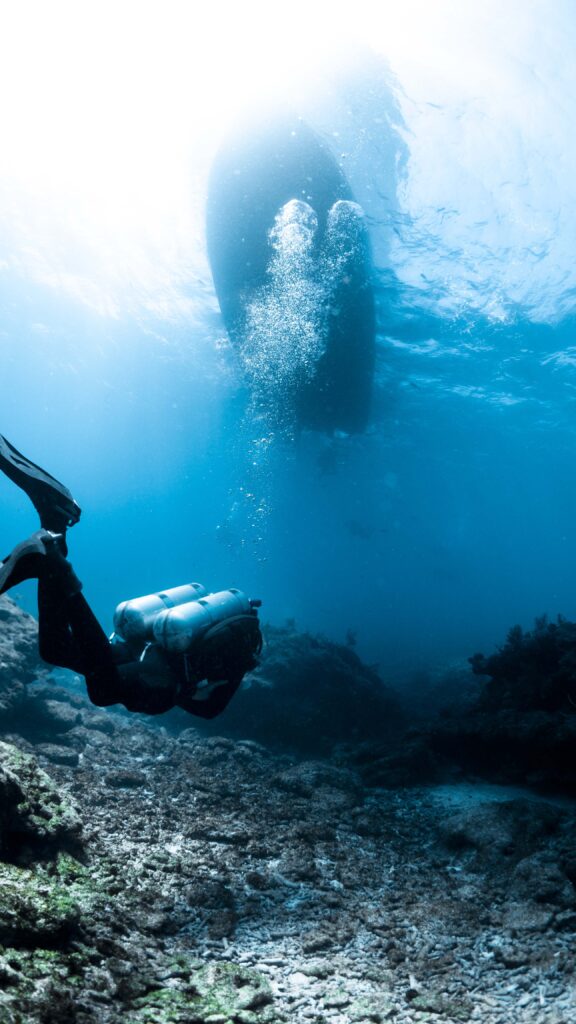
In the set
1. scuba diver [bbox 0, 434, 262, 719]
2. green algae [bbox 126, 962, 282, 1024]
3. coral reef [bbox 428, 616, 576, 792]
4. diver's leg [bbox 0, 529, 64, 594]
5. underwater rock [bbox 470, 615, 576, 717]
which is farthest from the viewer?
underwater rock [bbox 470, 615, 576, 717]

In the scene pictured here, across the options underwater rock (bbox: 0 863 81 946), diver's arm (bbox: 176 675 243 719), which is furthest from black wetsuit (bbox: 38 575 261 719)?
underwater rock (bbox: 0 863 81 946)

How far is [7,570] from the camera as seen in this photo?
3.56 m

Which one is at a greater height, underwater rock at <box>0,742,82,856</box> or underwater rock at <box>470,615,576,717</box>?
underwater rock at <box>470,615,576,717</box>

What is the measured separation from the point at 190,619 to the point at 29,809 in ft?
6.72

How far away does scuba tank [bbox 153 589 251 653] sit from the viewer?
16.0 feet

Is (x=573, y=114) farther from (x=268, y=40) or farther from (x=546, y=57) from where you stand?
(x=268, y=40)

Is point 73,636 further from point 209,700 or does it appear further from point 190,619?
point 209,700

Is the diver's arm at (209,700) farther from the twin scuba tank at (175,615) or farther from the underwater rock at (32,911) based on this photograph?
the underwater rock at (32,911)

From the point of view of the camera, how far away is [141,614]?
5254mm

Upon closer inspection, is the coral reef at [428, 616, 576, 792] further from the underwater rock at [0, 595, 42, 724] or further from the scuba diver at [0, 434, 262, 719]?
the underwater rock at [0, 595, 42, 724]

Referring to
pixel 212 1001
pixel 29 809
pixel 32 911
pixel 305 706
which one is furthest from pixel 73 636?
pixel 305 706

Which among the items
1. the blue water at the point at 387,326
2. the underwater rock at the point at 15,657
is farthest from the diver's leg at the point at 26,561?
the blue water at the point at 387,326

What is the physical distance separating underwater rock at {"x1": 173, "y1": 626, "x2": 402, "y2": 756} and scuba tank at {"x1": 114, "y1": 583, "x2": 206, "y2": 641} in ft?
22.5

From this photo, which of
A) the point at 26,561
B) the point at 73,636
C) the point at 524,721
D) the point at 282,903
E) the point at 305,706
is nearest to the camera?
the point at 26,561
